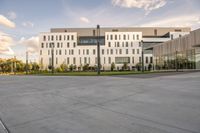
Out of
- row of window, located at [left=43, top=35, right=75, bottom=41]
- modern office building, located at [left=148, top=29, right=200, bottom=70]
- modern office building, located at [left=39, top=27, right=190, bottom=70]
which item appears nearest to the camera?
modern office building, located at [left=148, top=29, right=200, bottom=70]

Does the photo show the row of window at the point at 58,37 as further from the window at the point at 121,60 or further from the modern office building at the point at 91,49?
the window at the point at 121,60

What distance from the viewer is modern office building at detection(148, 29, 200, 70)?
117ft

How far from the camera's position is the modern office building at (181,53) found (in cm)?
3576

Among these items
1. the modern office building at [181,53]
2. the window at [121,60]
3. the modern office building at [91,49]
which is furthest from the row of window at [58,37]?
the modern office building at [181,53]

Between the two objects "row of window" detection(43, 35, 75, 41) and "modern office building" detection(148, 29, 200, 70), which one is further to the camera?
"row of window" detection(43, 35, 75, 41)

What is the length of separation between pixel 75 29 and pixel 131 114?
9496 cm

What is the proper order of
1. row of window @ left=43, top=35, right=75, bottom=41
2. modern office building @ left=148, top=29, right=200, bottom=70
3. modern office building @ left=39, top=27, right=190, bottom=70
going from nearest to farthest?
modern office building @ left=148, top=29, right=200, bottom=70 → modern office building @ left=39, top=27, right=190, bottom=70 → row of window @ left=43, top=35, right=75, bottom=41

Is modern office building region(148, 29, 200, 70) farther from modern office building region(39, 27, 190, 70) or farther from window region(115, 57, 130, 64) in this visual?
modern office building region(39, 27, 190, 70)

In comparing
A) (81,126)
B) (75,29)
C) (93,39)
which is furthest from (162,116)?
(75,29)

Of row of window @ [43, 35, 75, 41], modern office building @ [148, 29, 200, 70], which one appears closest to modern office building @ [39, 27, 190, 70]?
row of window @ [43, 35, 75, 41]

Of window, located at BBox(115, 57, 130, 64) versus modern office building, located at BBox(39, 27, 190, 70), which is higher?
modern office building, located at BBox(39, 27, 190, 70)

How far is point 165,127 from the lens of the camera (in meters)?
3.55

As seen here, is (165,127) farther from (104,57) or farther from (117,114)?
(104,57)

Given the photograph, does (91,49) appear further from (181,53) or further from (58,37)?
(181,53)
